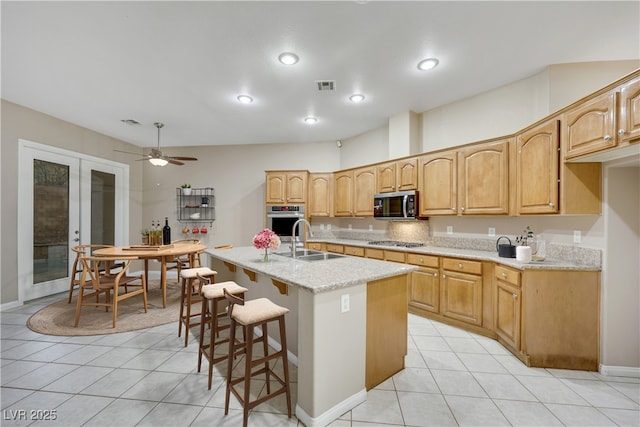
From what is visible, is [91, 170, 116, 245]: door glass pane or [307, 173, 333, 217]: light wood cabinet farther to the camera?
[307, 173, 333, 217]: light wood cabinet

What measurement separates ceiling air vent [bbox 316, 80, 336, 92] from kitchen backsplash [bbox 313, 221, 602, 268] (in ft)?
7.82

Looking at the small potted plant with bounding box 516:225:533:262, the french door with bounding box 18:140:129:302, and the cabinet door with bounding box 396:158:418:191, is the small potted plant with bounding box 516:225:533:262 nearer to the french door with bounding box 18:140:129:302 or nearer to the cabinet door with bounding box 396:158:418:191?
the cabinet door with bounding box 396:158:418:191

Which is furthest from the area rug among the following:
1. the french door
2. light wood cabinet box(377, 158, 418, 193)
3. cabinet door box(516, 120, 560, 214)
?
cabinet door box(516, 120, 560, 214)

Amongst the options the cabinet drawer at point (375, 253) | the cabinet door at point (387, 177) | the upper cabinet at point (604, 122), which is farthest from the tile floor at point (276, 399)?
the cabinet door at point (387, 177)

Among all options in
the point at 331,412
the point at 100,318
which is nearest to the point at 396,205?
the point at 331,412

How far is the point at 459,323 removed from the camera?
10.3ft

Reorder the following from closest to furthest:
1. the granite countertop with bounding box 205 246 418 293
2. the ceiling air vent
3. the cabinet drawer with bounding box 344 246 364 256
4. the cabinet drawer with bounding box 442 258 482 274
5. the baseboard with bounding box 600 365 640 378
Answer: the granite countertop with bounding box 205 246 418 293
the baseboard with bounding box 600 365 640 378
the cabinet drawer with bounding box 442 258 482 274
the ceiling air vent
the cabinet drawer with bounding box 344 246 364 256

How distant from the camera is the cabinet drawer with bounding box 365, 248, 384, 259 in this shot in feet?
12.9

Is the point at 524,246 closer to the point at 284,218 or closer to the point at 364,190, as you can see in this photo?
the point at 364,190

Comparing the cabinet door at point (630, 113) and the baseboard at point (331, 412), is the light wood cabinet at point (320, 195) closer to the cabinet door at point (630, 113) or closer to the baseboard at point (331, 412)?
the baseboard at point (331, 412)

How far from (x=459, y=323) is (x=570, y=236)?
4.71 ft

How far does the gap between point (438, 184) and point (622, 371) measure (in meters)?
2.37

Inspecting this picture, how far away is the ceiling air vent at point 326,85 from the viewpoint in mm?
3160

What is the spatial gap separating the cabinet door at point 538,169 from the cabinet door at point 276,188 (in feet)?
12.2
